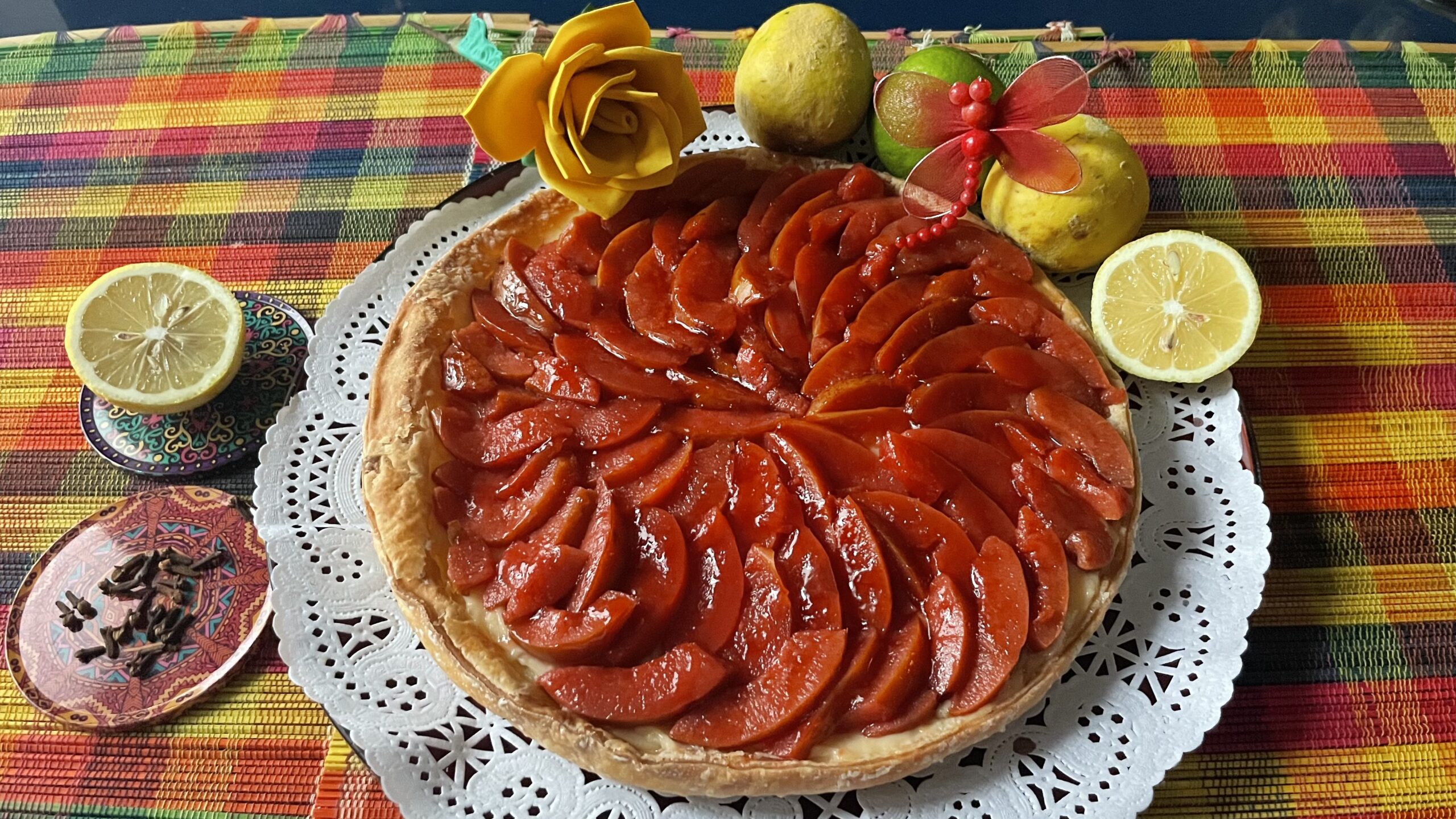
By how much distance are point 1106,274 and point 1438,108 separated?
1.99 m

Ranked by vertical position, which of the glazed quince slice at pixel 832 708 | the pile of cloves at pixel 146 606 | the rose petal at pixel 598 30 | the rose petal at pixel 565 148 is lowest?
the pile of cloves at pixel 146 606

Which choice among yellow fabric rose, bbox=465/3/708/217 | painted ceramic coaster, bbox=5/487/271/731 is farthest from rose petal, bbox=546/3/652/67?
painted ceramic coaster, bbox=5/487/271/731

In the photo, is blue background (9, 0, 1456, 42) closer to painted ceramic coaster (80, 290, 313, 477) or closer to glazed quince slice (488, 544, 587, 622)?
painted ceramic coaster (80, 290, 313, 477)

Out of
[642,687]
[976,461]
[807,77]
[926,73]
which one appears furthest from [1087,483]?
[807,77]

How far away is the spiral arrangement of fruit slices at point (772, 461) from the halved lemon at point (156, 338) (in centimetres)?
72

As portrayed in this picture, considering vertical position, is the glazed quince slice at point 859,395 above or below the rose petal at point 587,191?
below

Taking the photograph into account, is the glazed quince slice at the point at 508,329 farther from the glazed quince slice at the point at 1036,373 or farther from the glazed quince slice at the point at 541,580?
the glazed quince slice at the point at 1036,373

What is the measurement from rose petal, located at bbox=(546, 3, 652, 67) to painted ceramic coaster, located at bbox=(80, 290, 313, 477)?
1.16 meters

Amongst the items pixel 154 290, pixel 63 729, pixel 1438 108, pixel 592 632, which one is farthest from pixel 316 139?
pixel 1438 108

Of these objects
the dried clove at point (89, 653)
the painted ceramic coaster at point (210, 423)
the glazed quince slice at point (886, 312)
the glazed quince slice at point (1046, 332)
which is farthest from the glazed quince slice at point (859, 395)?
the dried clove at point (89, 653)

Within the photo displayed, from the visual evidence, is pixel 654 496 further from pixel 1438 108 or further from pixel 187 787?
pixel 1438 108

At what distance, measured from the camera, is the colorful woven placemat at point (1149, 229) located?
222 centimetres

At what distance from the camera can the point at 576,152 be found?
7.63 feet

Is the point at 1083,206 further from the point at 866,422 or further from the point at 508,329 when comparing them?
the point at 508,329
